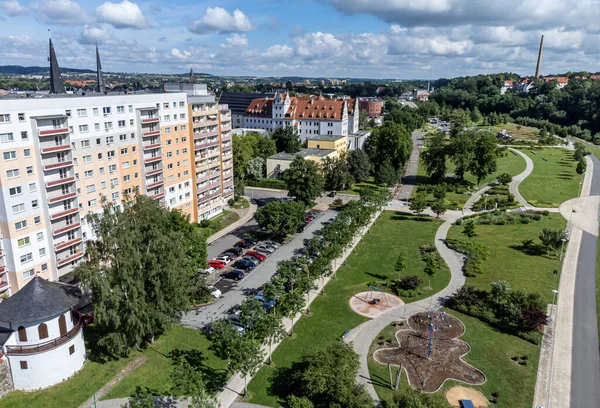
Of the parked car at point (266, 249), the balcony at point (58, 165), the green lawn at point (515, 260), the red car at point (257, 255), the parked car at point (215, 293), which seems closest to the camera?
the balcony at point (58, 165)

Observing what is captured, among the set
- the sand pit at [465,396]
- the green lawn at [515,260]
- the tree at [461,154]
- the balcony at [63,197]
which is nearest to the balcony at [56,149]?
the balcony at [63,197]

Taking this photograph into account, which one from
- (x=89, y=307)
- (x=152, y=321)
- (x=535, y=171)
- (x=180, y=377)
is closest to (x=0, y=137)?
(x=89, y=307)

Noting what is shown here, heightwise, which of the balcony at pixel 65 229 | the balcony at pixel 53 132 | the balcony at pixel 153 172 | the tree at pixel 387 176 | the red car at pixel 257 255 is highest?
the balcony at pixel 53 132

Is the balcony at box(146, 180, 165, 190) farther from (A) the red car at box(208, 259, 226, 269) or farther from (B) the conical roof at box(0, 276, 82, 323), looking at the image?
(B) the conical roof at box(0, 276, 82, 323)

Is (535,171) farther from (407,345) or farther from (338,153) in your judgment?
(407,345)

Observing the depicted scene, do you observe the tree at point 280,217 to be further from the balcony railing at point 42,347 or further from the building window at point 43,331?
the building window at point 43,331
